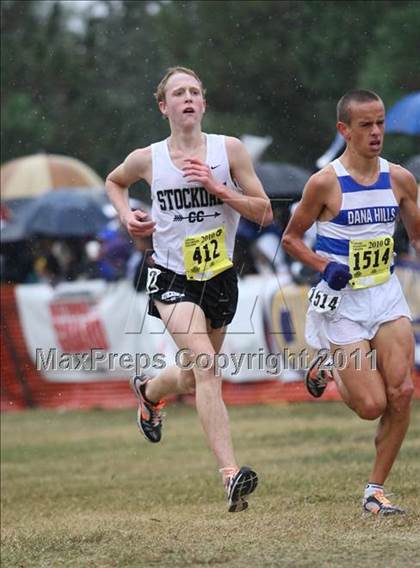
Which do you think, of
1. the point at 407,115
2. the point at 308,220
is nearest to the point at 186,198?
the point at 308,220

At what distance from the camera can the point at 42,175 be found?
18172 millimetres

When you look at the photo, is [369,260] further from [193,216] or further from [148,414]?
[148,414]

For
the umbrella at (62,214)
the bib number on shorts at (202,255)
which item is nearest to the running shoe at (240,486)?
the bib number on shorts at (202,255)

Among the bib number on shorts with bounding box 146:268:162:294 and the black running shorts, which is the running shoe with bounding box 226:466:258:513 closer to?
the black running shorts

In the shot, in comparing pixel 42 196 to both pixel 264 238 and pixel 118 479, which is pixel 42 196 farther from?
pixel 118 479

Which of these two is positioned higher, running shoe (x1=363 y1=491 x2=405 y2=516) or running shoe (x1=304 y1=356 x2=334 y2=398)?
running shoe (x1=304 y1=356 x2=334 y2=398)

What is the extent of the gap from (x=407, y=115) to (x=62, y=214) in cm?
693

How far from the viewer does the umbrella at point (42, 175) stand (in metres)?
16.3

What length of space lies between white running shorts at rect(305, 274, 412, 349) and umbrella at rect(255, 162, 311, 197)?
4.24 m

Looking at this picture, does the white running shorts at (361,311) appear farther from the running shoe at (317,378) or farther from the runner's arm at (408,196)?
the running shoe at (317,378)

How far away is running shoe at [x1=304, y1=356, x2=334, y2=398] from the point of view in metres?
7.95

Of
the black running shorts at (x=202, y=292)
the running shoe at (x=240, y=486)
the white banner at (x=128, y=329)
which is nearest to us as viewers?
the running shoe at (x=240, y=486)

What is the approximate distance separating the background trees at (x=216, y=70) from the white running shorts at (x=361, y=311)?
4.67m

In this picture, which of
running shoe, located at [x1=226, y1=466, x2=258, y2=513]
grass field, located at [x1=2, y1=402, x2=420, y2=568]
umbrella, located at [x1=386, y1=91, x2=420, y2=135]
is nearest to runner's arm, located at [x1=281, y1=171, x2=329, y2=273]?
running shoe, located at [x1=226, y1=466, x2=258, y2=513]
